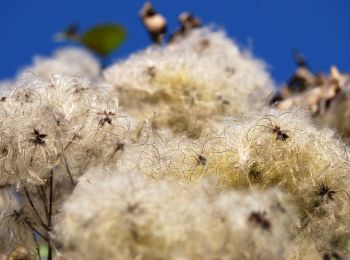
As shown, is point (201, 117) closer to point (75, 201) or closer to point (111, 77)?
point (111, 77)

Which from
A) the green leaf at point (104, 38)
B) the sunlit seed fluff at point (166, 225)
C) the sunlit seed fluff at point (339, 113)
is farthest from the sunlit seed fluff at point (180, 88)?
the green leaf at point (104, 38)

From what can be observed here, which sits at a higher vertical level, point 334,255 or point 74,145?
point 74,145

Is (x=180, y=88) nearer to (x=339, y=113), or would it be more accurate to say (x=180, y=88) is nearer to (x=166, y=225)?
(x=339, y=113)

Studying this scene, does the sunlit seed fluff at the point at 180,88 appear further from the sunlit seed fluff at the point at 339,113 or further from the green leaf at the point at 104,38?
the green leaf at the point at 104,38

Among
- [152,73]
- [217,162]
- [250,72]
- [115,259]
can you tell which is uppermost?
[250,72]

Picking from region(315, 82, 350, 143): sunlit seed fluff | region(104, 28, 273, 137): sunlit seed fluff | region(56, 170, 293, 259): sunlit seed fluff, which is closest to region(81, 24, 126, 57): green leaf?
region(104, 28, 273, 137): sunlit seed fluff

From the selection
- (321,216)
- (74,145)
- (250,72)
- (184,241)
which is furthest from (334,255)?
(250,72)

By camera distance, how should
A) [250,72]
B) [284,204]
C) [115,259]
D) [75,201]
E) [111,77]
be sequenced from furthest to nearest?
[250,72], [111,77], [284,204], [75,201], [115,259]

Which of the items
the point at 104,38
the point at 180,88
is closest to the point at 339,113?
the point at 180,88
